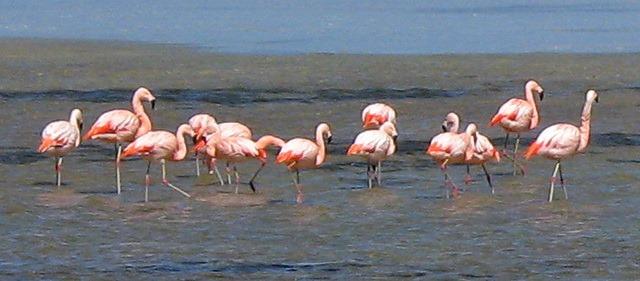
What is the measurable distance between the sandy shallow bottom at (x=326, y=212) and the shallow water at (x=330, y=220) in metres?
0.01

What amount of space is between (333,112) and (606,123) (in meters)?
2.58

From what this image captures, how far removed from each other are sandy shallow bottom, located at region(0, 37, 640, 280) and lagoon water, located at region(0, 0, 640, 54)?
5934 mm

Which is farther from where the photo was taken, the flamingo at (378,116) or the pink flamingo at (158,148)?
the flamingo at (378,116)

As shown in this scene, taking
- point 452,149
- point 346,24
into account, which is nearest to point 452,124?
point 452,149

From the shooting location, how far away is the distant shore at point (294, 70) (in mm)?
16094

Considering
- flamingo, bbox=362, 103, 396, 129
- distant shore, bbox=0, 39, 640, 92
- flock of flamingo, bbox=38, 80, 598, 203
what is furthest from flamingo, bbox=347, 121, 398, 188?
distant shore, bbox=0, 39, 640, 92

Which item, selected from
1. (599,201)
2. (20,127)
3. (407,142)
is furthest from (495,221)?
(20,127)

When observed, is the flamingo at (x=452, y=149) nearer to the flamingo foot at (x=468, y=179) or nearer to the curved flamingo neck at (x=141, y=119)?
the flamingo foot at (x=468, y=179)

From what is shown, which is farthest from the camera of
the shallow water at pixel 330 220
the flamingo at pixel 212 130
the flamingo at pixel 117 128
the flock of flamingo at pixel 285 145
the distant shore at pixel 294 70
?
the distant shore at pixel 294 70

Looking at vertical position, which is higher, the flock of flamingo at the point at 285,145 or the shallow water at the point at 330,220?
the flock of flamingo at the point at 285,145

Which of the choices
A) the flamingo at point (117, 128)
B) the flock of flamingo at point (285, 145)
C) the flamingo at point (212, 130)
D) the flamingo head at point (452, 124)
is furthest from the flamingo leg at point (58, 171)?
the flamingo head at point (452, 124)

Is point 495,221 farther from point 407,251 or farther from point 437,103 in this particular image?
point 437,103

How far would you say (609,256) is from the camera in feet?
24.7

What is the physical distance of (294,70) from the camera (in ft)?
57.2
